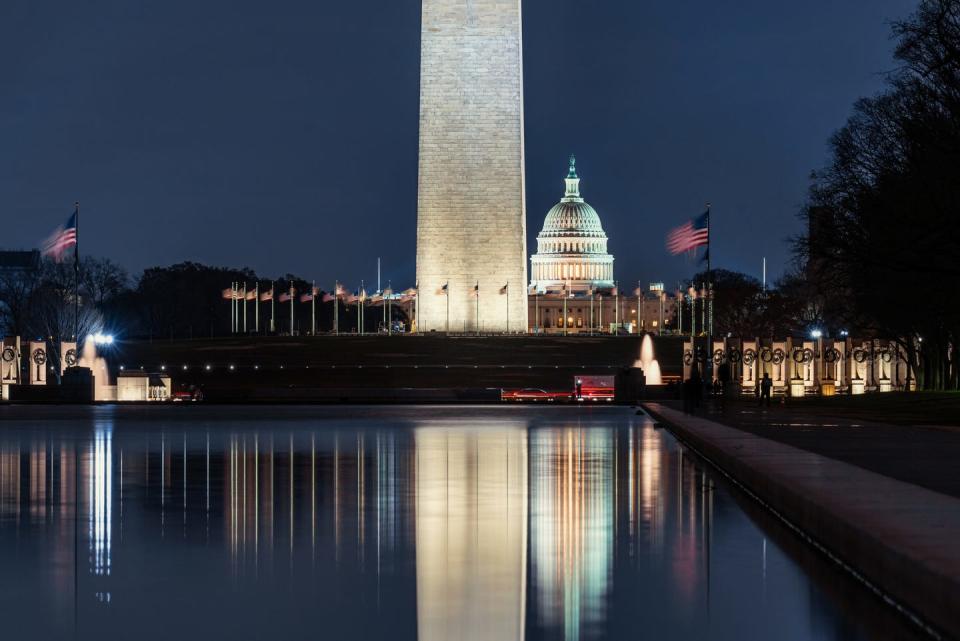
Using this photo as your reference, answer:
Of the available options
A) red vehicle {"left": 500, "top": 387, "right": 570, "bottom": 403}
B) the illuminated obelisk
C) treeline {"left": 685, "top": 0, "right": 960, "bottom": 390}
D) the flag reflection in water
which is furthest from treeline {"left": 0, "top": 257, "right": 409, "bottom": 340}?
the flag reflection in water

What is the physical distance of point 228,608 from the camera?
1094 cm

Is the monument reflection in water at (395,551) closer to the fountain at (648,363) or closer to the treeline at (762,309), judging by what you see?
the fountain at (648,363)

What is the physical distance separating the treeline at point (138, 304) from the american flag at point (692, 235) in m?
57.2

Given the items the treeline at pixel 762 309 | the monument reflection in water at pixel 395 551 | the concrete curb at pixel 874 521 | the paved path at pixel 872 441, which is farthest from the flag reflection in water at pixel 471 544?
the treeline at pixel 762 309

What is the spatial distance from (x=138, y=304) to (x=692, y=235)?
92.0 m

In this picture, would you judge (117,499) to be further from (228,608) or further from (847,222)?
(847,222)

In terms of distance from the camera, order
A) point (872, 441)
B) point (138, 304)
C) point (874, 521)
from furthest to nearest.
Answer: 1. point (138, 304)
2. point (872, 441)
3. point (874, 521)

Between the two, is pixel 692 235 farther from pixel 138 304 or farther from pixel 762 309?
pixel 138 304

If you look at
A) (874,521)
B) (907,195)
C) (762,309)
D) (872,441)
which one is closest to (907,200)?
(907,195)

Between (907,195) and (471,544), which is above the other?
(907,195)

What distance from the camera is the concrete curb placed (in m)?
10.4

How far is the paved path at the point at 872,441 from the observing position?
813 inches

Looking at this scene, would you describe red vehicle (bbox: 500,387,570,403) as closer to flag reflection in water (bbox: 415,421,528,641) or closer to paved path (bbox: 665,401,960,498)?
paved path (bbox: 665,401,960,498)

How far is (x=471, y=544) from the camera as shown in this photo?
567 inches
